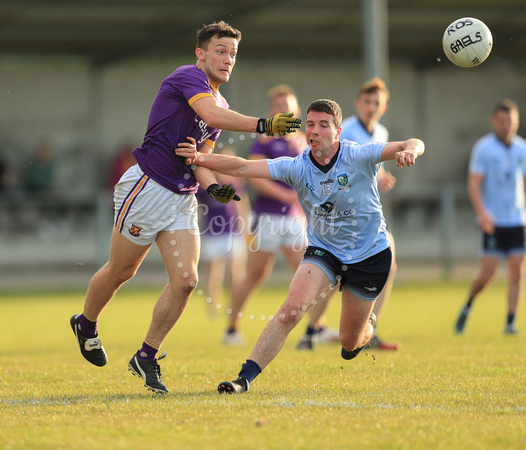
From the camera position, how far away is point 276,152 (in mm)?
9453

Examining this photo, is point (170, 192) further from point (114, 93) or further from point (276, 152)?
point (114, 93)

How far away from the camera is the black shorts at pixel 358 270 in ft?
20.4

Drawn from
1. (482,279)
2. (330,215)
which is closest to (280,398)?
(330,215)

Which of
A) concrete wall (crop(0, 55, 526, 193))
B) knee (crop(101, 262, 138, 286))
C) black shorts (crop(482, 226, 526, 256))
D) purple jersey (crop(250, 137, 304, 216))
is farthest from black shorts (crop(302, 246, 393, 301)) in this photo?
concrete wall (crop(0, 55, 526, 193))

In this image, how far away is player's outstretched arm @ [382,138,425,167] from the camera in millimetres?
5578

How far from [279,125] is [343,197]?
74 cm

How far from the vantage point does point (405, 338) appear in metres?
10.3

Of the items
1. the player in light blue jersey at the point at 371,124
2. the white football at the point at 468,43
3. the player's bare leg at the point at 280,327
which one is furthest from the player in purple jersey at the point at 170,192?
the player in light blue jersey at the point at 371,124

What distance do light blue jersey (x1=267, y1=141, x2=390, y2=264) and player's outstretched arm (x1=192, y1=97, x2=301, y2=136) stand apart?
394mm

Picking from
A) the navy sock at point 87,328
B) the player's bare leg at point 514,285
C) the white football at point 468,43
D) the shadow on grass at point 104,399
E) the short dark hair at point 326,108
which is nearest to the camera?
the shadow on grass at point 104,399

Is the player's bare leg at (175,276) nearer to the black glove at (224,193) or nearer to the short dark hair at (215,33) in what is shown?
the black glove at (224,193)

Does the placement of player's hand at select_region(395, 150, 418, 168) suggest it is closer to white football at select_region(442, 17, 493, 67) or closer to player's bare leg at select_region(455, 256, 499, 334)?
white football at select_region(442, 17, 493, 67)

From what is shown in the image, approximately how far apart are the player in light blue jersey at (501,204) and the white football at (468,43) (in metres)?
4.03

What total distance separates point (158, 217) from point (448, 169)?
981 inches
